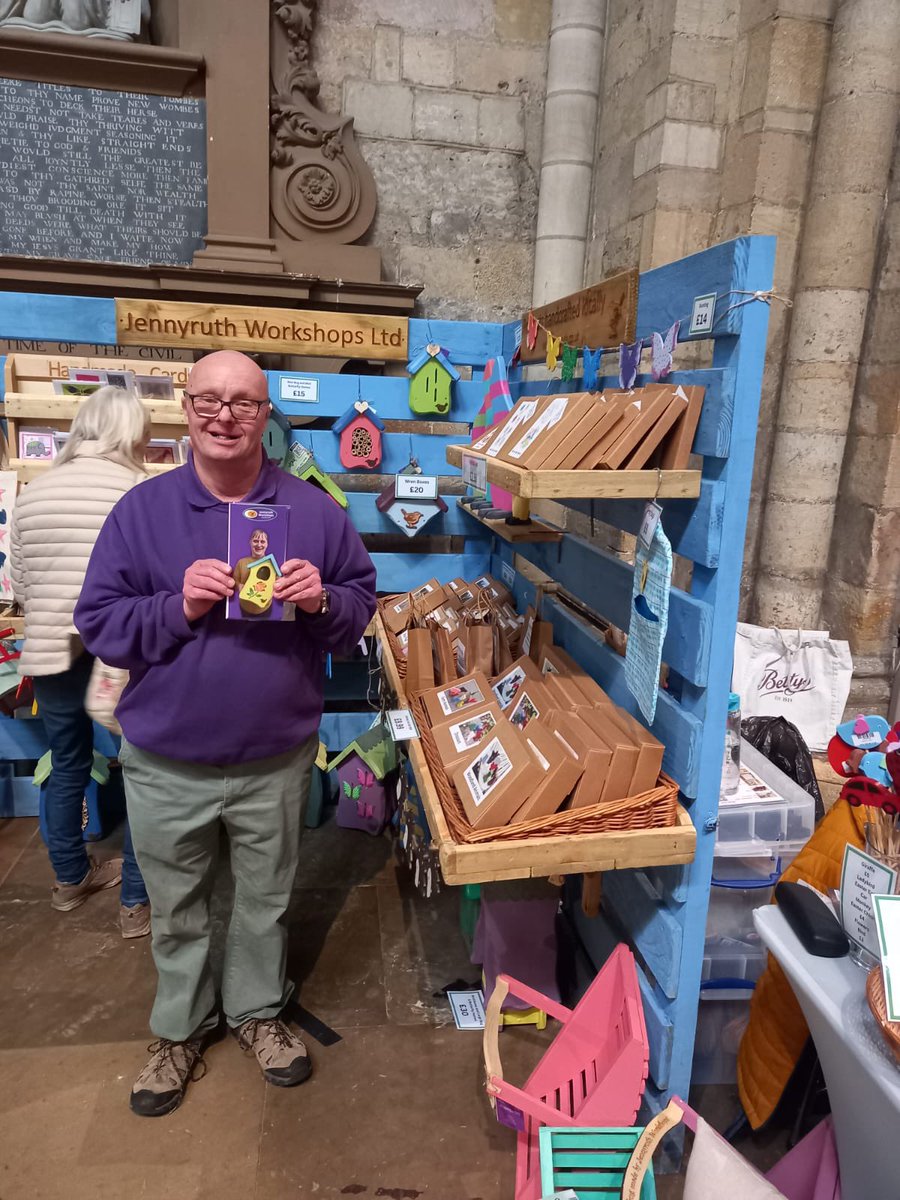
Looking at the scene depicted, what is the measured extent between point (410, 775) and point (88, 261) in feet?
8.79

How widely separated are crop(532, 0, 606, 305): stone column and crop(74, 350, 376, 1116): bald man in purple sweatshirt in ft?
9.71

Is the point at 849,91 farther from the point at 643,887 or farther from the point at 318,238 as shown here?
the point at 643,887

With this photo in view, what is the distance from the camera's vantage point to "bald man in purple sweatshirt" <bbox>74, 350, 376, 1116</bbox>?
1.70 m

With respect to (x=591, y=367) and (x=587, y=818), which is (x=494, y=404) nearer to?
(x=591, y=367)

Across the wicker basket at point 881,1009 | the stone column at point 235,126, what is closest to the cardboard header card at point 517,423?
the wicker basket at point 881,1009

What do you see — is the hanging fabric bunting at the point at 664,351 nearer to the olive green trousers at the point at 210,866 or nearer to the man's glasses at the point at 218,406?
the man's glasses at the point at 218,406

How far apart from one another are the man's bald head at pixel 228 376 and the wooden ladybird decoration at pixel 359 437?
144 centimetres

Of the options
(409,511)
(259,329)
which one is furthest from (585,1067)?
(259,329)

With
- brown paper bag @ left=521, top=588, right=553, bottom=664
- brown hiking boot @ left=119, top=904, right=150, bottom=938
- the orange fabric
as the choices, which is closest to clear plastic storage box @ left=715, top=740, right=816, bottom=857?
the orange fabric

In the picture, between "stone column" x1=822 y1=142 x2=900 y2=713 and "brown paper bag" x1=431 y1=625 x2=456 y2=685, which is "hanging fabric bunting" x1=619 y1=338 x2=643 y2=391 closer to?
"brown paper bag" x1=431 y1=625 x2=456 y2=685

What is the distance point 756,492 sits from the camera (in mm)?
3855

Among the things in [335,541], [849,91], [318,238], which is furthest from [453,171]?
[335,541]

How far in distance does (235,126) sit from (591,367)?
2.51 m

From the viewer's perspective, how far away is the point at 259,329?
3.02m
